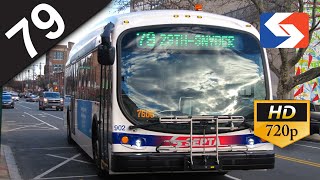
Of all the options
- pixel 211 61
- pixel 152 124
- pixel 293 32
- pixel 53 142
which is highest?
pixel 293 32

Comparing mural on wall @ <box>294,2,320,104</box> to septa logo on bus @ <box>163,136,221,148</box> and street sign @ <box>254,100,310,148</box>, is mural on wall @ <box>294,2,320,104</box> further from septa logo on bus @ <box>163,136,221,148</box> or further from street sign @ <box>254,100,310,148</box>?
street sign @ <box>254,100,310,148</box>

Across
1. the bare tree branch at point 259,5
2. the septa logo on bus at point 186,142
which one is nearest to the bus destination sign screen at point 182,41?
the septa logo on bus at point 186,142

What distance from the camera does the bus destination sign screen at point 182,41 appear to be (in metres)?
7.78

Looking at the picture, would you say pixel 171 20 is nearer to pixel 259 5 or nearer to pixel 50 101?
pixel 259 5

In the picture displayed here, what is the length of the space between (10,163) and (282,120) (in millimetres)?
7333

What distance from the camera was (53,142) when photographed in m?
16.5

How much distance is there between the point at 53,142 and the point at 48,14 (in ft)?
28.9

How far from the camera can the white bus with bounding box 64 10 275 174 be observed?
7.47 m

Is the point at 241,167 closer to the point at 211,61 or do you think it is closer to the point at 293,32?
the point at 211,61

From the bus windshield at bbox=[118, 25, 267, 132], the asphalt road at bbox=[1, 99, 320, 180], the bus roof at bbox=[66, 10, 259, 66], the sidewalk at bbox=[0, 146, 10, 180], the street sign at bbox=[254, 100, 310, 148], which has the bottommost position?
the asphalt road at bbox=[1, 99, 320, 180]

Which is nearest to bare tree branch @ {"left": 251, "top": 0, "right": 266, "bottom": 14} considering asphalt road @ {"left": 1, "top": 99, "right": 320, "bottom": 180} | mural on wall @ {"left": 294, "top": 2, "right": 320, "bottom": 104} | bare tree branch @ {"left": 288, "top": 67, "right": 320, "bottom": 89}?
bare tree branch @ {"left": 288, "top": 67, "right": 320, "bottom": 89}

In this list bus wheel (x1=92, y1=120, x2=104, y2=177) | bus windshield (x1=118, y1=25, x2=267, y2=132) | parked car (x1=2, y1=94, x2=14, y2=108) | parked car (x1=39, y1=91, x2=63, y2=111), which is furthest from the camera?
parked car (x1=2, y1=94, x2=14, y2=108)

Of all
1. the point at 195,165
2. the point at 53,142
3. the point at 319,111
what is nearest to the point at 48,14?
the point at 195,165

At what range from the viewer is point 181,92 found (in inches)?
302
